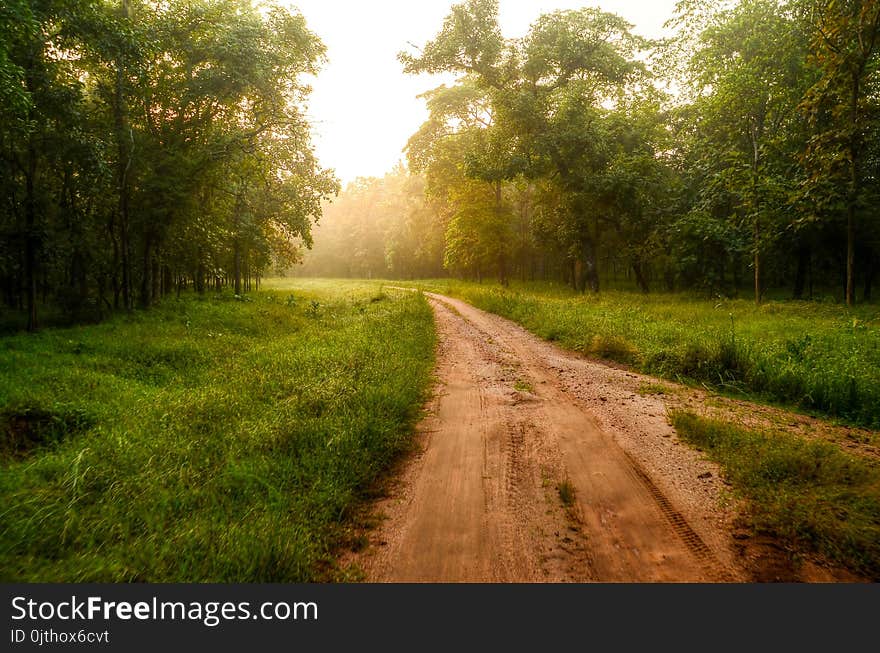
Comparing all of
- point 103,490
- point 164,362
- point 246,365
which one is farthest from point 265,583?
point 164,362

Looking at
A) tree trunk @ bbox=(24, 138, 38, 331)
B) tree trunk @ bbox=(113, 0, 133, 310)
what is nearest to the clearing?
tree trunk @ bbox=(24, 138, 38, 331)

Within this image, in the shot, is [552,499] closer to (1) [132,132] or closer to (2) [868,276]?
(1) [132,132]

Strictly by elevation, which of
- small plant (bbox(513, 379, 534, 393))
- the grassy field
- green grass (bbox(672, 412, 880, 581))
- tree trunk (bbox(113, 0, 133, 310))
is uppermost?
tree trunk (bbox(113, 0, 133, 310))

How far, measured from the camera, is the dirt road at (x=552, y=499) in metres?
2.63

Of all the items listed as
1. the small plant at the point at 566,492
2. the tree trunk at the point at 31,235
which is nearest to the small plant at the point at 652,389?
the small plant at the point at 566,492

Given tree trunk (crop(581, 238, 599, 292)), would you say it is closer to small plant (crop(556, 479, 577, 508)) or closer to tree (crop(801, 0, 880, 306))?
tree (crop(801, 0, 880, 306))

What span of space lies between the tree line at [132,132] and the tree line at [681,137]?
30.6 ft

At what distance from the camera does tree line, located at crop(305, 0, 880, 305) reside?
1298 cm

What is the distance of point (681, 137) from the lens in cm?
2511

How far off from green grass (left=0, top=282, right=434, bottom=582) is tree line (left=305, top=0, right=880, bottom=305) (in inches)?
618

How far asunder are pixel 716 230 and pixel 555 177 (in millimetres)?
8957

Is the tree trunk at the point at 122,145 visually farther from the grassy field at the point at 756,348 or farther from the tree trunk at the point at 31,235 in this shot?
the grassy field at the point at 756,348

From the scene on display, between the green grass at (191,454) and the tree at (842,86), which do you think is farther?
the tree at (842,86)

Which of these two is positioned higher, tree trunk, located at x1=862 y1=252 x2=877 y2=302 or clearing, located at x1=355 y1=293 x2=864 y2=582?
tree trunk, located at x1=862 y1=252 x2=877 y2=302
